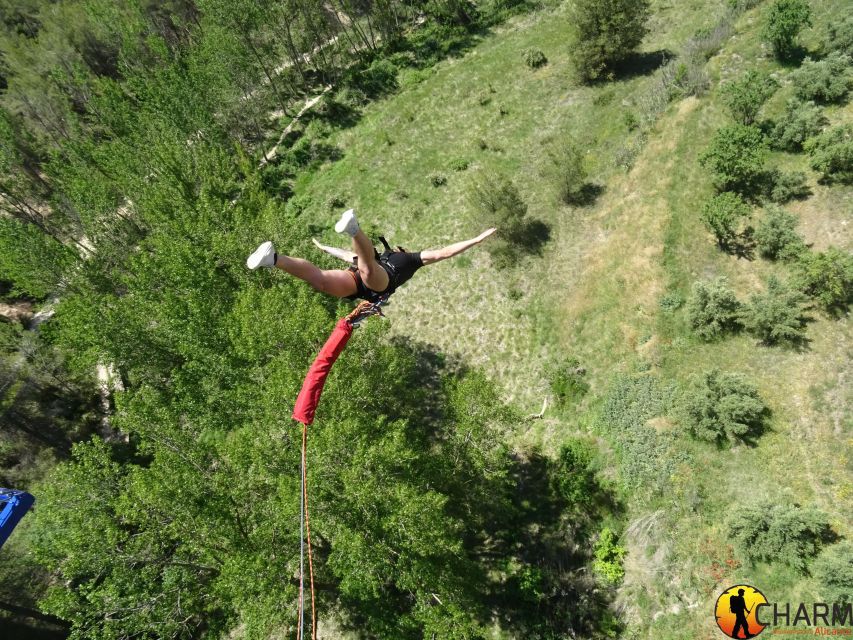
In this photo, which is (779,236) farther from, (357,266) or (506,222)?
(357,266)

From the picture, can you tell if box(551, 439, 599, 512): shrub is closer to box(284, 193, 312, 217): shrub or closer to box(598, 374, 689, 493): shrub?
box(598, 374, 689, 493): shrub

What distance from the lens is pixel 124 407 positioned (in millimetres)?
19766

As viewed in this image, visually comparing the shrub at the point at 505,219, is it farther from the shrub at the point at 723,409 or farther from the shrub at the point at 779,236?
the shrub at the point at 723,409

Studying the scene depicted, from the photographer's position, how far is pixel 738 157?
22188mm

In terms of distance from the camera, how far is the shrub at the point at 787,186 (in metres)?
21.3

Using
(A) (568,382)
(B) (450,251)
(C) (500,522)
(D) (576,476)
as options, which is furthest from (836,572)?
(B) (450,251)

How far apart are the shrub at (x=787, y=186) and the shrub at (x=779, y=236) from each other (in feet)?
3.30

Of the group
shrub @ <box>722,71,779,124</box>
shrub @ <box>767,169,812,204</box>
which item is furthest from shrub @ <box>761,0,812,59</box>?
shrub @ <box>767,169,812,204</box>

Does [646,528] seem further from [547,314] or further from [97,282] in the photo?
[97,282]

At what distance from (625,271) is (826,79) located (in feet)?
46.6

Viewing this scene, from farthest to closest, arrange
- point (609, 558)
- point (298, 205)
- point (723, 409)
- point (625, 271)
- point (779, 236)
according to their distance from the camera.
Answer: point (298, 205) < point (625, 271) < point (779, 236) < point (609, 558) < point (723, 409)

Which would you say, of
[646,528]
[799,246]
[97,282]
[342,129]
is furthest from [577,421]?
[342,129]

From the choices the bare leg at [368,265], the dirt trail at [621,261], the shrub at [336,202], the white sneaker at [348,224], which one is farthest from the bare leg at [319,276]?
the shrub at [336,202]

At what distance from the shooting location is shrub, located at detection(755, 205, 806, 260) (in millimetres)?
20094
